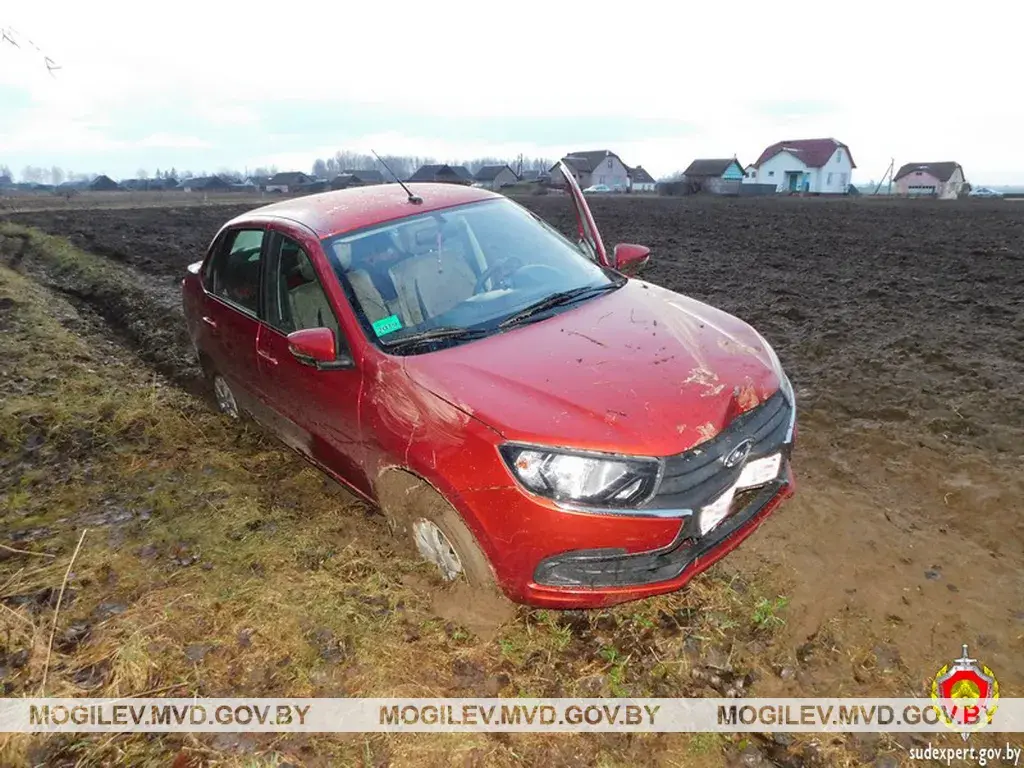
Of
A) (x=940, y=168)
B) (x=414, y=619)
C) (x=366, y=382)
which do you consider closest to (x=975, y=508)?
(x=414, y=619)

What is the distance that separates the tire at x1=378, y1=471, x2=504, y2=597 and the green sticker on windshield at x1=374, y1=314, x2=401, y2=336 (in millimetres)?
682

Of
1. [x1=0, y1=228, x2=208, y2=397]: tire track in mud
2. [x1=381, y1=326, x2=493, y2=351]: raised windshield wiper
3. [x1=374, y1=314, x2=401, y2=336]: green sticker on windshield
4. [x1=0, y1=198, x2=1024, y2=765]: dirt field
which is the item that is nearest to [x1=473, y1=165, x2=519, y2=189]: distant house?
[x1=0, y1=228, x2=208, y2=397]: tire track in mud

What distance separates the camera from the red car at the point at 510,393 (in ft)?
7.52

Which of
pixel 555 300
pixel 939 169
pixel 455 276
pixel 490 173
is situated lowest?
pixel 555 300

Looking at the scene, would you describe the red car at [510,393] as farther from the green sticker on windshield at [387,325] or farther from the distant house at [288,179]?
the distant house at [288,179]

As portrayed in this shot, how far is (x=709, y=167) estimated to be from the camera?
72.9 m

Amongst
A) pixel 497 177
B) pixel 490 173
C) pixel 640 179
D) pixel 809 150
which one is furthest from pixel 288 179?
pixel 809 150

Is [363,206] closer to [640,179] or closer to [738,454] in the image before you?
[738,454]

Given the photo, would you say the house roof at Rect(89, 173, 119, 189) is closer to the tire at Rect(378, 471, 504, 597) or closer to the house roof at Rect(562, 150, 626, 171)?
the house roof at Rect(562, 150, 626, 171)

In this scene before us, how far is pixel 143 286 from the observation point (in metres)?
10.4

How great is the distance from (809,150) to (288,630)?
7612 cm

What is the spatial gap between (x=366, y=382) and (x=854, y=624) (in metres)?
2.45

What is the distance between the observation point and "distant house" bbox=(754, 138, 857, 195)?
211 ft

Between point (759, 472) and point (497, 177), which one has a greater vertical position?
point (497, 177)
